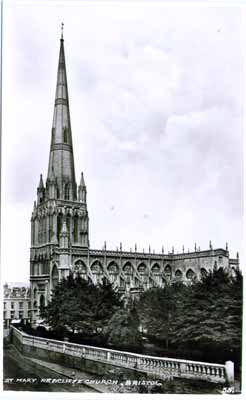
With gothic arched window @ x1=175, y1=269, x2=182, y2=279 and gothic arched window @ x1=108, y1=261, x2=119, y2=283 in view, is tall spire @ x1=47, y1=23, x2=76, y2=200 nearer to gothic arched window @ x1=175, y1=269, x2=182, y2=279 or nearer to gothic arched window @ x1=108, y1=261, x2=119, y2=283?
gothic arched window @ x1=108, y1=261, x2=119, y2=283

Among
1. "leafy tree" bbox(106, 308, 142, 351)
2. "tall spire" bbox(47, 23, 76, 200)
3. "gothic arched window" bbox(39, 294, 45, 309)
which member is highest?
"tall spire" bbox(47, 23, 76, 200)

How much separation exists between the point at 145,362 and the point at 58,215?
23.2 ft

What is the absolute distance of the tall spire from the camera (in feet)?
33.4

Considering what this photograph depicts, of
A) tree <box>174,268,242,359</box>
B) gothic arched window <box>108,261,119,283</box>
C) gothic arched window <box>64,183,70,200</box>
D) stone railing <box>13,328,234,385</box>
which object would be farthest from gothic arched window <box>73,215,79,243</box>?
tree <box>174,268,242,359</box>

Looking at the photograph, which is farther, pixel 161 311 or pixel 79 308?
pixel 79 308

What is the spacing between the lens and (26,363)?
9188 mm

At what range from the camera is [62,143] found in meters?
12.4

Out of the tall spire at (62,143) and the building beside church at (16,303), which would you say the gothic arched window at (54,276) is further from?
the tall spire at (62,143)

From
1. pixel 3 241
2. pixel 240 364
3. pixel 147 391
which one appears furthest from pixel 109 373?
pixel 3 241

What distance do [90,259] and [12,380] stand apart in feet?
22.3

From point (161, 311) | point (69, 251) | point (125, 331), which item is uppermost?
point (69, 251)

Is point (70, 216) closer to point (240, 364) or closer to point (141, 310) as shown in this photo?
point (141, 310)

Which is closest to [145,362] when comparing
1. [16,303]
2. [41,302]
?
[16,303]

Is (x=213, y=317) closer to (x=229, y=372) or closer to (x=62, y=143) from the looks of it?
(x=229, y=372)
